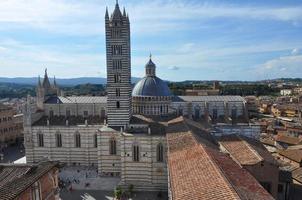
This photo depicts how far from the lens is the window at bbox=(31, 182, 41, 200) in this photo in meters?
14.6

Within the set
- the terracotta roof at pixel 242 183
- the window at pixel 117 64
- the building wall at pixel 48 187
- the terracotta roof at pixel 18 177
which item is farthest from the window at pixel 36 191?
the window at pixel 117 64

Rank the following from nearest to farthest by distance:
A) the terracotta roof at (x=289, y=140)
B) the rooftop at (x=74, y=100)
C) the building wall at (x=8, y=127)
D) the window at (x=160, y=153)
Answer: the window at (x=160, y=153) < the rooftop at (x=74, y=100) < the terracotta roof at (x=289, y=140) < the building wall at (x=8, y=127)

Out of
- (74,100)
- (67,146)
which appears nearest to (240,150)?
(67,146)

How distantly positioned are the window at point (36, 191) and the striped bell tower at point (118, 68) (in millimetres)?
24035

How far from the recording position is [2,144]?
5781cm

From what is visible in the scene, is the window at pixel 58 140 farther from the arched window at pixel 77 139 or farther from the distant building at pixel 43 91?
the distant building at pixel 43 91

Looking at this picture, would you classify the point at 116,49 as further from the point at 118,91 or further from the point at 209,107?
the point at 209,107

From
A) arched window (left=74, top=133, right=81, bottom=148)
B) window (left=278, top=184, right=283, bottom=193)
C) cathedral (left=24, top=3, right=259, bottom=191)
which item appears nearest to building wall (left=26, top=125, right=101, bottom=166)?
cathedral (left=24, top=3, right=259, bottom=191)

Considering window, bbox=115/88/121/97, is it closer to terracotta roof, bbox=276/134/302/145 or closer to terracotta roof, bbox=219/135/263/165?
terracotta roof, bbox=219/135/263/165

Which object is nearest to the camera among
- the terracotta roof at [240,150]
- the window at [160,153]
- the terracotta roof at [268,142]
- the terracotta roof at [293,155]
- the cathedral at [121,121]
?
the terracotta roof at [240,150]

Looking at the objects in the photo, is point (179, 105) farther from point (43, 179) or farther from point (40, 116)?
point (43, 179)

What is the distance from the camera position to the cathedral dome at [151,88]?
42703mm

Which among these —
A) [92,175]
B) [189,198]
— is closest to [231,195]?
[189,198]

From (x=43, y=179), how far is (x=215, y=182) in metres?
7.94
